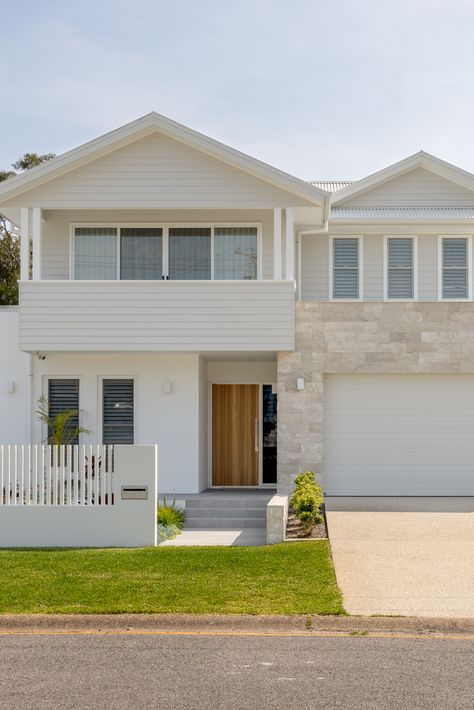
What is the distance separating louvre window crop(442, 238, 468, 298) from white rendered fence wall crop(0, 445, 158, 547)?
9.05 meters

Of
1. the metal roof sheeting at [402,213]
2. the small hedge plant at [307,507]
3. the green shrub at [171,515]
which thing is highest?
the metal roof sheeting at [402,213]

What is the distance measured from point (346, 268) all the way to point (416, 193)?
2998 millimetres

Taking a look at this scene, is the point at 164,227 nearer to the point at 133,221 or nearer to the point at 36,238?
the point at 133,221

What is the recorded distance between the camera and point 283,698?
6234mm

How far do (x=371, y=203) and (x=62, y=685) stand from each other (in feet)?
53.3

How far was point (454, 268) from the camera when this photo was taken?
19.6 meters

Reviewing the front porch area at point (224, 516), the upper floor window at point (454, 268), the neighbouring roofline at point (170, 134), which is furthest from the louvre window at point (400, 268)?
the front porch area at point (224, 516)

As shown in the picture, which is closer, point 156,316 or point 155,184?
point 156,316

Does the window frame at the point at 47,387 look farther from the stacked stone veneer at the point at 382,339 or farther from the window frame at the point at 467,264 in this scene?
the window frame at the point at 467,264

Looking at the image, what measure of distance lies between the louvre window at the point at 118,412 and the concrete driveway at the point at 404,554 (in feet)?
14.3

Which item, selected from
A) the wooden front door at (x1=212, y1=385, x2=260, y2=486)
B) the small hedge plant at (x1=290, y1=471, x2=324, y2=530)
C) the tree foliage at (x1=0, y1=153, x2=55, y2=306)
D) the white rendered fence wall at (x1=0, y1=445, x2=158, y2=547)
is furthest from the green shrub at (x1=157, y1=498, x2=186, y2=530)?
the tree foliage at (x1=0, y1=153, x2=55, y2=306)

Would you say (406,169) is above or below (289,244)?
above

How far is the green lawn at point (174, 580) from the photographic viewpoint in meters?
8.84

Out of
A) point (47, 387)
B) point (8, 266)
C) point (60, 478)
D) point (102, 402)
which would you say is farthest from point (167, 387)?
point (8, 266)
